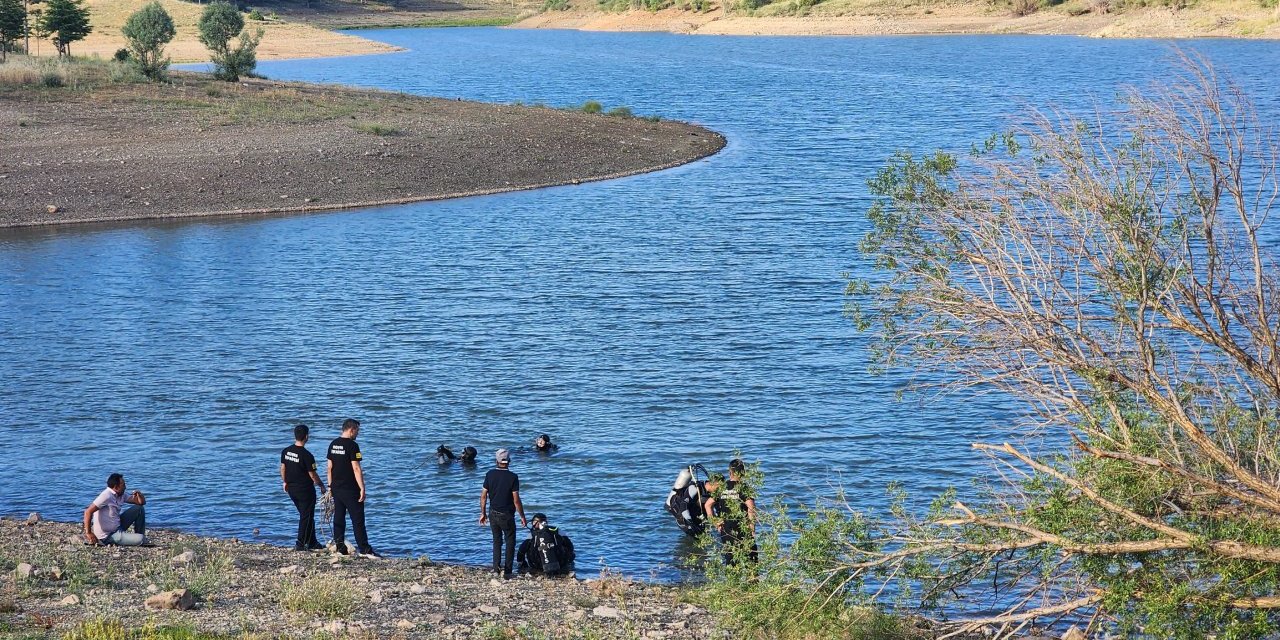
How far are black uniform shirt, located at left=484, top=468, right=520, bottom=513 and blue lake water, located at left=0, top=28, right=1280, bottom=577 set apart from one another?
139cm

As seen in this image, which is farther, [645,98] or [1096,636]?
[645,98]

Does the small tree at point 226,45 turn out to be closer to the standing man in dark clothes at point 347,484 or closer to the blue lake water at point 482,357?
the blue lake water at point 482,357

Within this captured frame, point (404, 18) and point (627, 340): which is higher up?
point (404, 18)

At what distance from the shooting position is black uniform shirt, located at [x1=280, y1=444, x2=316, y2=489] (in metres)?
16.1

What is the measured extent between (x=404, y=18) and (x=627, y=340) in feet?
531

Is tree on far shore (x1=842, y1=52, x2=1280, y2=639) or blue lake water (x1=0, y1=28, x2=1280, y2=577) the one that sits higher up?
tree on far shore (x1=842, y1=52, x2=1280, y2=639)

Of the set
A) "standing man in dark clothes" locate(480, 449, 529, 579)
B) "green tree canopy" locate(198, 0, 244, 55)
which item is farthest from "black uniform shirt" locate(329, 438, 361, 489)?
"green tree canopy" locate(198, 0, 244, 55)

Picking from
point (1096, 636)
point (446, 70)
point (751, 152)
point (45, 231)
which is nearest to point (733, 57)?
point (446, 70)

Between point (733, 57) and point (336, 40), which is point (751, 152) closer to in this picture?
point (733, 57)

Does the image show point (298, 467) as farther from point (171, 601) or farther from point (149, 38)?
point (149, 38)

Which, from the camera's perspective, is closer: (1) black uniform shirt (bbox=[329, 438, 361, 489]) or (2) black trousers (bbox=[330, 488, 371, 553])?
(1) black uniform shirt (bbox=[329, 438, 361, 489])

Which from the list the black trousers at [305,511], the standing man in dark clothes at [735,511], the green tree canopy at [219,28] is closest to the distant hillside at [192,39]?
the green tree canopy at [219,28]

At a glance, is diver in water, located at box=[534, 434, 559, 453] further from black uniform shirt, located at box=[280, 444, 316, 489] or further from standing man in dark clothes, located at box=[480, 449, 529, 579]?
black uniform shirt, located at box=[280, 444, 316, 489]

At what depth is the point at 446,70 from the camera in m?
97.5
